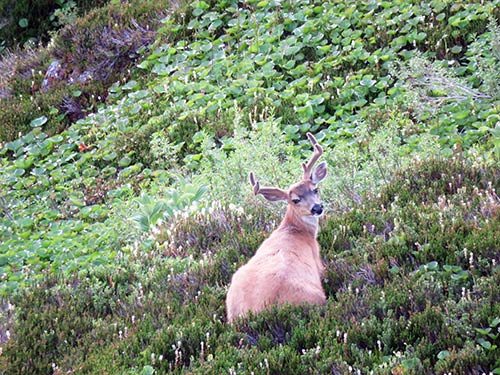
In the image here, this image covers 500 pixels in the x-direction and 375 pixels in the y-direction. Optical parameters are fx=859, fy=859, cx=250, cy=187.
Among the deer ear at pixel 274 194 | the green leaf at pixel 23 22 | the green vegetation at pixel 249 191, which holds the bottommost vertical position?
the green vegetation at pixel 249 191

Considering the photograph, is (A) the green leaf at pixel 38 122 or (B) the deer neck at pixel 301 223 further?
(A) the green leaf at pixel 38 122

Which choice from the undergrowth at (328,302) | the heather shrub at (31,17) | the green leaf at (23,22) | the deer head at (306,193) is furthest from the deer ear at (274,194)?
the green leaf at (23,22)

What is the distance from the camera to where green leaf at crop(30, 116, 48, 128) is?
640 inches

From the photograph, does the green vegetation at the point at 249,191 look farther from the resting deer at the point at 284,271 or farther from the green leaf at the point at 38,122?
the resting deer at the point at 284,271

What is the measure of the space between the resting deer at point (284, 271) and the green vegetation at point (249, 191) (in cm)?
17

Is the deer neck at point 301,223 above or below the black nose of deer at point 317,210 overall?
below

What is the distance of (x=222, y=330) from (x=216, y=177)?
4.44m

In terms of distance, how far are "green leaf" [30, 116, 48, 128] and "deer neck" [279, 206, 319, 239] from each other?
350 inches

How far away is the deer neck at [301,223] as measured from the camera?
8.32 m

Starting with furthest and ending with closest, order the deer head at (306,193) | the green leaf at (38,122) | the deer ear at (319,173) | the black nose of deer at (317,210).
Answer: the green leaf at (38,122)
the deer ear at (319,173)
the deer head at (306,193)
the black nose of deer at (317,210)

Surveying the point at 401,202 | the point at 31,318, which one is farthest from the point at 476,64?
the point at 31,318

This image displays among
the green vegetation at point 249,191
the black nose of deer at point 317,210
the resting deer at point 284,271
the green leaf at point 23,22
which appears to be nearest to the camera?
the green vegetation at point 249,191

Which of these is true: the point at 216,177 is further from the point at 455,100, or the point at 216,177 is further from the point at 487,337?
the point at 487,337

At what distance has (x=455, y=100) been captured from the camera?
11.8 m
